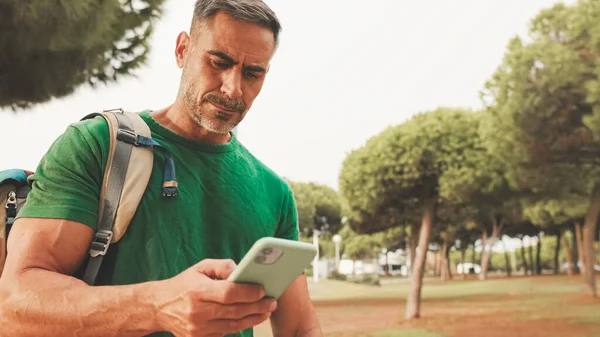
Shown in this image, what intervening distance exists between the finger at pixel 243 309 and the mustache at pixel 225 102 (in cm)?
37

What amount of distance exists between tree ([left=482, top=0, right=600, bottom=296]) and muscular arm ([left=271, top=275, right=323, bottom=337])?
6343 mm

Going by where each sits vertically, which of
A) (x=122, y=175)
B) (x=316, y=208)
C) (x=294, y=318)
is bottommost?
(x=294, y=318)

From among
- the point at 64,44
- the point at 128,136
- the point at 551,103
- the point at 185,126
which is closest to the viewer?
the point at 128,136

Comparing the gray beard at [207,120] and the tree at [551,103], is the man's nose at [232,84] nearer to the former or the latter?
the gray beard at [207,120]

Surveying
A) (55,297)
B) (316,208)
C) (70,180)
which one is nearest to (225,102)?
(70,180)

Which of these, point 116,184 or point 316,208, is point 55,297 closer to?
point 116,184

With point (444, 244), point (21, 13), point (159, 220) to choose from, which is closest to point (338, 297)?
point (444, 244)

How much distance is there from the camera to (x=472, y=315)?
10258 millimetres

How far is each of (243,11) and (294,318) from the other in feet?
1.82

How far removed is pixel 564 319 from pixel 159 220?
9382 mm

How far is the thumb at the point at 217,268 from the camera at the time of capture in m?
0.69

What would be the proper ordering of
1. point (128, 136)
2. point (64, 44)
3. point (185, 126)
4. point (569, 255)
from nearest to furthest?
point (128, 136) → point (185, 126) → point (64, 44) → point (569, 255)

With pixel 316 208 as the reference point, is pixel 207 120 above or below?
below

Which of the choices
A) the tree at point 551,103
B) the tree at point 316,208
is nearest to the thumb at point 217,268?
the tree at point 551,103
